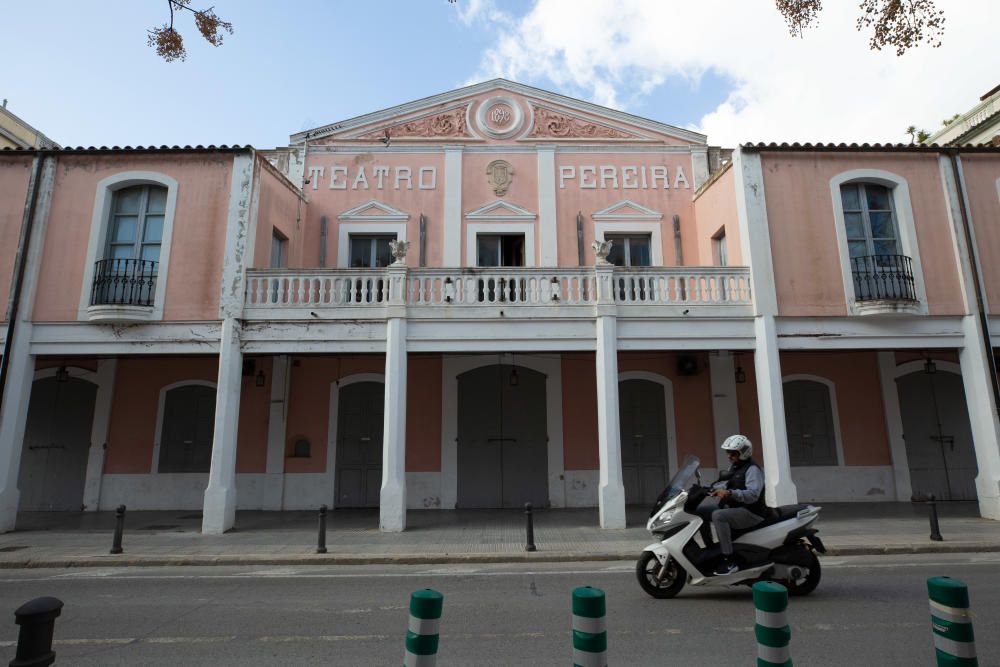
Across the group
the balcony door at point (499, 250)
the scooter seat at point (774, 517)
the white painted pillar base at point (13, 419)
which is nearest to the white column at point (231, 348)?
the white painted pillar base at point (13, 419)

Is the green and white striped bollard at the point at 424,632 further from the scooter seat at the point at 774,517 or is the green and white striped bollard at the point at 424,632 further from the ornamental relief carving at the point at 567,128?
the ornamental relief carving at the point at 567,128

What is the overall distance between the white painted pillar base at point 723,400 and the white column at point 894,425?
3.75 meters

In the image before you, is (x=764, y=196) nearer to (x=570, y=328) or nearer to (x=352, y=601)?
(x=570, y=328)

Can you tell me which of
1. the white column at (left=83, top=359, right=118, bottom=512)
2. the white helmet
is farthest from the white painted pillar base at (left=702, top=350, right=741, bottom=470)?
the white column at (left=83, top=359, right=118, bottom=512)

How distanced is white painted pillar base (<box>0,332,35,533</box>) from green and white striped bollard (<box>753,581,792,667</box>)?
553 inches

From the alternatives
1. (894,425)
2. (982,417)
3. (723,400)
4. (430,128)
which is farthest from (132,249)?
(894,425)

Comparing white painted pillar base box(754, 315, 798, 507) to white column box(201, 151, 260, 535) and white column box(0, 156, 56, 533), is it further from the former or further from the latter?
white column box(0, 156, 56, 533)

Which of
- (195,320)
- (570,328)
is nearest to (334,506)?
(195,320)

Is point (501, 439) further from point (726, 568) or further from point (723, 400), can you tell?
point (726, 568)

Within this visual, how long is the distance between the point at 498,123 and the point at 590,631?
49.1ft

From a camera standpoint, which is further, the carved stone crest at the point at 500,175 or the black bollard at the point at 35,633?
the carved stone crest at the point at 500,175

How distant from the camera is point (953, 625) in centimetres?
316

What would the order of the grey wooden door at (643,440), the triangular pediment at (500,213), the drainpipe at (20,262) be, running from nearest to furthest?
the drainpipe at (20,262) → the grey wooden door at (643,440) → the triangular pediment at (500,213)

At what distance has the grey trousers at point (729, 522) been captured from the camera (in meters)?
6.32
